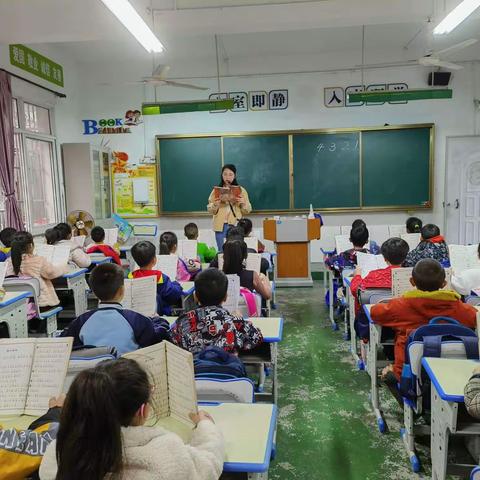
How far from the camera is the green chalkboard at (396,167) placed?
7508 millimetres

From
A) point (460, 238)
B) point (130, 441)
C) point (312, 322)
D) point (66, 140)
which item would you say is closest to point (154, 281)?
point (130, 441)

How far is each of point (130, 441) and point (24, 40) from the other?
5579mm

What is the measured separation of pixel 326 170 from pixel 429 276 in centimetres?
544

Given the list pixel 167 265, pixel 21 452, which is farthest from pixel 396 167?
pixel 21 452

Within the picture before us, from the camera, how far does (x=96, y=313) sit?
2.11 metres

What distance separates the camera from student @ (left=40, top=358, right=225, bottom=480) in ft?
3.24

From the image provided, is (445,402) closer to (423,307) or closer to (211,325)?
(423,307)

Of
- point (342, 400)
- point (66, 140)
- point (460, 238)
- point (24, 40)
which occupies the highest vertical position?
point (24, 40)

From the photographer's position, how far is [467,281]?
130 inches

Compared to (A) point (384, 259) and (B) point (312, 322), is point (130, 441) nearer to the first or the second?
(A) point (384, 259)

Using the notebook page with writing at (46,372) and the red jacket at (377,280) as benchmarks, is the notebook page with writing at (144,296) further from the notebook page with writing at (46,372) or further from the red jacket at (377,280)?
the red jacket at (377,280)

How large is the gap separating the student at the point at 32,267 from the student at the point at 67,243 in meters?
0.45

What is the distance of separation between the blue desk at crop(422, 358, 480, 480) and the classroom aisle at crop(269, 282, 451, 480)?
40 cm

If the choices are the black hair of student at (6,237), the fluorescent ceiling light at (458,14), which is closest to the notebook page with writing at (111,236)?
the black hair of student at (6,237)
